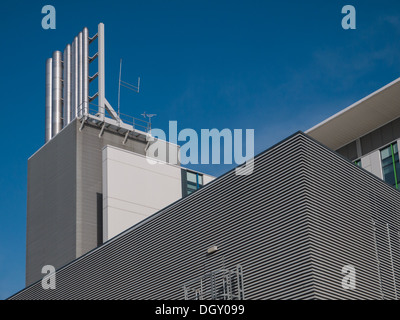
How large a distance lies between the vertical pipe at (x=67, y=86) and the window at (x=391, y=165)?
91.5 feet

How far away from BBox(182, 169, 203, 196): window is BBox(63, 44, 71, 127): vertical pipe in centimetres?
1159

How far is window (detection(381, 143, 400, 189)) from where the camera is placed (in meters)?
55.8

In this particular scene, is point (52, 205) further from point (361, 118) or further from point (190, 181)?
point (361, 118)

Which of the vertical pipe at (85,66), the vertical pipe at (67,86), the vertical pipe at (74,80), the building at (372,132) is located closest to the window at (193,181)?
the vertical pipe at (85,66)

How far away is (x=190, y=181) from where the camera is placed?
6100 cm

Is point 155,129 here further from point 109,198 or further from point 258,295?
point 258,295

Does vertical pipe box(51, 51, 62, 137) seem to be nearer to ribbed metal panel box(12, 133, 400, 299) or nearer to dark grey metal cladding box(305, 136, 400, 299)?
ribbed metal panel box(12, 133, 400, 299)

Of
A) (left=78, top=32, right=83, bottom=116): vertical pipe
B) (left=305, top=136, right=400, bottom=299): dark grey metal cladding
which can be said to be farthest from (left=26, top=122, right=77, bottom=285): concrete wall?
(left=305, top=136, right=400, bottom=299): dark grey metal cladding

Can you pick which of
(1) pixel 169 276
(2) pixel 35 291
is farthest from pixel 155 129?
(1) pixel 169 276

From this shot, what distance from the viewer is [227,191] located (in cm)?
2878

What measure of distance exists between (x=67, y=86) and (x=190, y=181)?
14603 mm

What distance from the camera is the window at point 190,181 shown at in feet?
195
